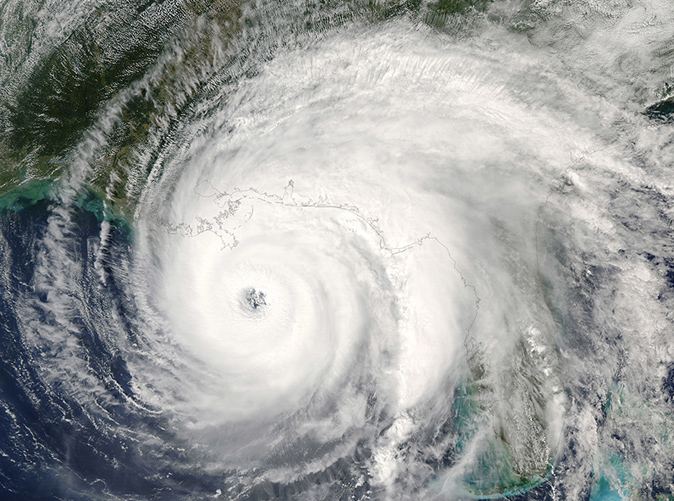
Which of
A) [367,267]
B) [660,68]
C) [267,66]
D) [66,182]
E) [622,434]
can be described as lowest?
[622,434]

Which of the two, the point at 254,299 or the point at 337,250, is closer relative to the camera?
the point at 337,250

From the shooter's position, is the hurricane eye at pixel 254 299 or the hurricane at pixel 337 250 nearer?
the hurricane at pixel 337 250

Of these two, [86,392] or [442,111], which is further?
[86,392]

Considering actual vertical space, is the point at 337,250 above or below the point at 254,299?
above

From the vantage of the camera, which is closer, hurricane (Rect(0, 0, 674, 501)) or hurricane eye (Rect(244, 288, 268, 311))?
hurricane (Rect(0, 0, 674, 501))

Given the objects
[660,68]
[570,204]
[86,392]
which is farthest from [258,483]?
[660,68]

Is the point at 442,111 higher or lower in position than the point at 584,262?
higher

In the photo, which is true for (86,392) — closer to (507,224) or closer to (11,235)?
(11,235)

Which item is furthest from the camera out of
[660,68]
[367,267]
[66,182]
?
[66,182]
